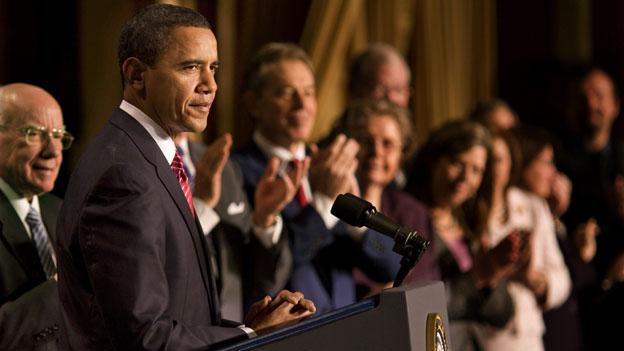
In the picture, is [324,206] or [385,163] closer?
[324,206]

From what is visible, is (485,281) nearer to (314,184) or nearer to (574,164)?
(314,184)

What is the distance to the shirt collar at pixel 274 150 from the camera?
12.2ft

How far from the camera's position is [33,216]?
2664 mm

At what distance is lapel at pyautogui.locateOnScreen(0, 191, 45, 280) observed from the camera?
2588 millimetres

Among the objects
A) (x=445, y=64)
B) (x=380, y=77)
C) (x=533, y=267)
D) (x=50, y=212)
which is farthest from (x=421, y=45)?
(x=50, y=212)

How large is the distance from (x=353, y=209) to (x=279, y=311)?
265 mm

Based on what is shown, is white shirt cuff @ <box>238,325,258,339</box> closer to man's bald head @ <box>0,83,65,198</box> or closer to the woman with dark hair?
man's bald head @ <box>0,83,65,198</box>

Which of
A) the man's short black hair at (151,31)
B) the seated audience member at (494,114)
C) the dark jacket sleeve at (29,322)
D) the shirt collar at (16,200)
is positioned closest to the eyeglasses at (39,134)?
the shirt collar at (16,200)

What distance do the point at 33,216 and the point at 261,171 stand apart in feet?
3.73

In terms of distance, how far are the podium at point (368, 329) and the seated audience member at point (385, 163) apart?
1740 millimetres

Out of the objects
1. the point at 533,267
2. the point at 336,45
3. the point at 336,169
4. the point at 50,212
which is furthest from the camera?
the point at 336,45

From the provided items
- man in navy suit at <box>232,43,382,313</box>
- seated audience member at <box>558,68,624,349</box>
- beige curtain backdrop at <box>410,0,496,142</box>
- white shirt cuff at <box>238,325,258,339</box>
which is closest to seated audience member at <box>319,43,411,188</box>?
man in navy suit at <box>232,43,382,313</box>

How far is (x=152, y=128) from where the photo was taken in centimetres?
226

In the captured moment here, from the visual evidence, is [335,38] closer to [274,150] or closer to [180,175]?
[274,150]
